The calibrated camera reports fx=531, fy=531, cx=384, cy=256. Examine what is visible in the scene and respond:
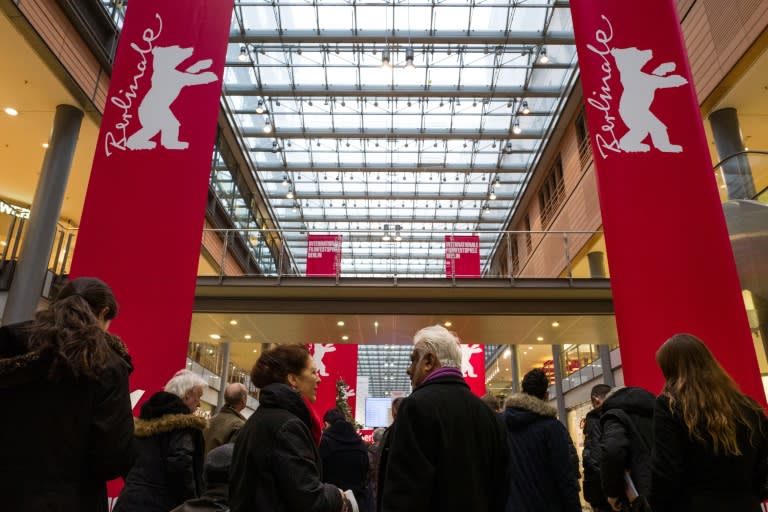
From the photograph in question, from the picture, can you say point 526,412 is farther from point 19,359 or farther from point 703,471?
point 19,359

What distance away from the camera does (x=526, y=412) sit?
3.40 meters

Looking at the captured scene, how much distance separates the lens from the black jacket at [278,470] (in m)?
2.03

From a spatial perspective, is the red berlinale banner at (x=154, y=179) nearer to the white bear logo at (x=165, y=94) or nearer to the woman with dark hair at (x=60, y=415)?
the white bear logo at (x=165, y=94)

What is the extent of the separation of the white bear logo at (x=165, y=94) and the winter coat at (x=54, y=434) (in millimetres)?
4681

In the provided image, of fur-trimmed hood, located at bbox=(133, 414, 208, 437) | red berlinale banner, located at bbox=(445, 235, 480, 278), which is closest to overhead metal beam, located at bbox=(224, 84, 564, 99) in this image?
red berlinale banner, located at bbox=(445, 235, 480, 278)

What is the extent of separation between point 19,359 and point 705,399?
262 centimetres

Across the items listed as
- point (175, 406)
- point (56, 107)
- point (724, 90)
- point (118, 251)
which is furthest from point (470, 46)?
point (175, 406)

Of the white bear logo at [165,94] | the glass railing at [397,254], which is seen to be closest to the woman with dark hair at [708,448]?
the white bear logo at [165,94]

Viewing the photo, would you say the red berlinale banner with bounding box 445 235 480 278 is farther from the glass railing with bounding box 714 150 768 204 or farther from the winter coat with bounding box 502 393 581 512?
the winter coat with bounding box 502 393 581 512

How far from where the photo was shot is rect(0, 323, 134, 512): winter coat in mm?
1620

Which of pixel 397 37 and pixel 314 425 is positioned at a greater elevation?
pixel 397 37

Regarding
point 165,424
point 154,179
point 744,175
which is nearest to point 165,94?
point 154,179

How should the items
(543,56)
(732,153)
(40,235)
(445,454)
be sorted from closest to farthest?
(445,454), (40,235), (732,153), (543,56)

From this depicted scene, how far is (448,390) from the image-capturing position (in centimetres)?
202
